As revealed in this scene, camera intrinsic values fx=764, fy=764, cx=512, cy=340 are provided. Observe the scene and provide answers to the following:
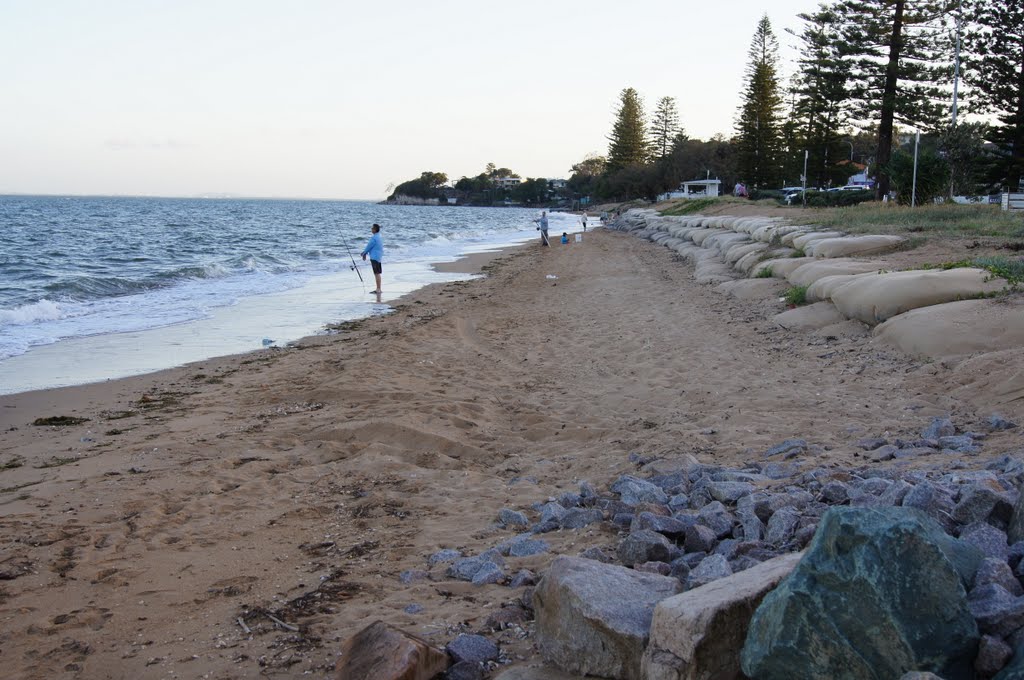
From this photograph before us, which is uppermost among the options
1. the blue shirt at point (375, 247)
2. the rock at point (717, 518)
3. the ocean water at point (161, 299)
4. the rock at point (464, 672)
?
the blue shirt at point (375, 247)

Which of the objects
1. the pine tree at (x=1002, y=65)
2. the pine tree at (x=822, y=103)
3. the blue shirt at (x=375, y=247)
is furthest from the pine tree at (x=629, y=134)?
the blue shirt at (x=375, y=247)

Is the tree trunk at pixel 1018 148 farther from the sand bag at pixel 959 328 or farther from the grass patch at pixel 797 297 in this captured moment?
the sand bag at pixel 959 328

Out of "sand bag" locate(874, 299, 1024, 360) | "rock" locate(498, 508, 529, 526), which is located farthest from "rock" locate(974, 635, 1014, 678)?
"sand bag" locate(874, 299, 1024, 360)

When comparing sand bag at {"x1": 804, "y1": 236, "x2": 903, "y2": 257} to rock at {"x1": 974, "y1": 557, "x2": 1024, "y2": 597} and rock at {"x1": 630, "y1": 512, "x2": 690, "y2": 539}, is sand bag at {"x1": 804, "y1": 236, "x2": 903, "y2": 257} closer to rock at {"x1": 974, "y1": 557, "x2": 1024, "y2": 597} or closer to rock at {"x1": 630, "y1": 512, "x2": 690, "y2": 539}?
rock at {"x1": 630, "y1": 512, "x2": 690, "y2": 539}

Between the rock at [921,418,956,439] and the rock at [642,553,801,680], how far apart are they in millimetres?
2882

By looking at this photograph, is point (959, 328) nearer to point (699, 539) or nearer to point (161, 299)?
point (699, 539)

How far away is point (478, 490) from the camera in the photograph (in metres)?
4.61

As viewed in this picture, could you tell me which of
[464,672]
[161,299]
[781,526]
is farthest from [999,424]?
[161,299]

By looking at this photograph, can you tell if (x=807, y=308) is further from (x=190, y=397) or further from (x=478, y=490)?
(x=190, y=397)

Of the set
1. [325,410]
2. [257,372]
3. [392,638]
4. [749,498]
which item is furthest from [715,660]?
[257,372]

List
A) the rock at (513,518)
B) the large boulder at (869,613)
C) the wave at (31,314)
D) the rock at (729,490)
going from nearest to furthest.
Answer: the large boulder at (869,613), the rock at (729,490), the rock at (513,518), the wave at (31,314)

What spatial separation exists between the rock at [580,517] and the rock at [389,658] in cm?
131

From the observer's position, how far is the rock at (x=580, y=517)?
3.71m

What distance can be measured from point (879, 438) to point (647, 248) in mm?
21775
